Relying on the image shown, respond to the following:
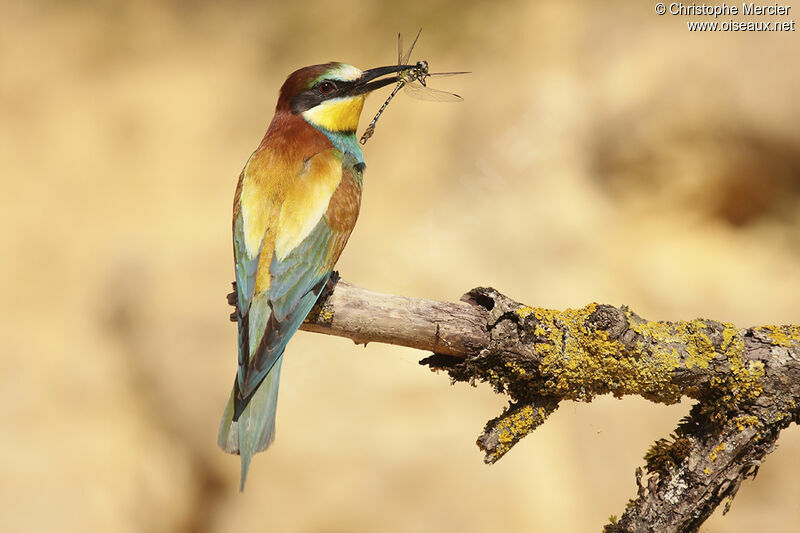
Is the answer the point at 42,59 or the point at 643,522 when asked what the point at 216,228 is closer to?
the point at 42,59

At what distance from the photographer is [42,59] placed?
4.10 m

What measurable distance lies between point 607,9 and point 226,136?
1993 mm

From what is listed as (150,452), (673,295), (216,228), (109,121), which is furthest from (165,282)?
(673,295)

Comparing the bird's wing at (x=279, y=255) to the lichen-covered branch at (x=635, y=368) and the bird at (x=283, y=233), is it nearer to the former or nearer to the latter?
the bird at (x=283, y=233)

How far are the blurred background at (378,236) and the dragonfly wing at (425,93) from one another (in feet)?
0.97

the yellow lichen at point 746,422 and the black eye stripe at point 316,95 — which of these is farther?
the black eye stripe at point 316,95

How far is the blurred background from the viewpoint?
3.18m

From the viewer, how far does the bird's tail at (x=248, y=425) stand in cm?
183

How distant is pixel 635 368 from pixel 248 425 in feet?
3.00

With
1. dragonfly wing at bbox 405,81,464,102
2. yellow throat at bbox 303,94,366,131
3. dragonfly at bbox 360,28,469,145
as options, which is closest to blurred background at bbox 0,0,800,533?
dragonfly wing at bbox 405,81,464,102

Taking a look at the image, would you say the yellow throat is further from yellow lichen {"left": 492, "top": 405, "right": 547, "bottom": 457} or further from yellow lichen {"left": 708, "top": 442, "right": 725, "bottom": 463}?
yellow lichen {"left": 708, "top": 442, "right": 725, "bottom": 463}

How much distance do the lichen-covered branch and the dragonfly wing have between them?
1505mm

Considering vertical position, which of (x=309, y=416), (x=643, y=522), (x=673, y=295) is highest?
(x=673, y=295)

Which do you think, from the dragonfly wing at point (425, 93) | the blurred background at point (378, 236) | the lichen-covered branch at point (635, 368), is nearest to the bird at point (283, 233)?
the lichen-covered branch at point (635, 368)
